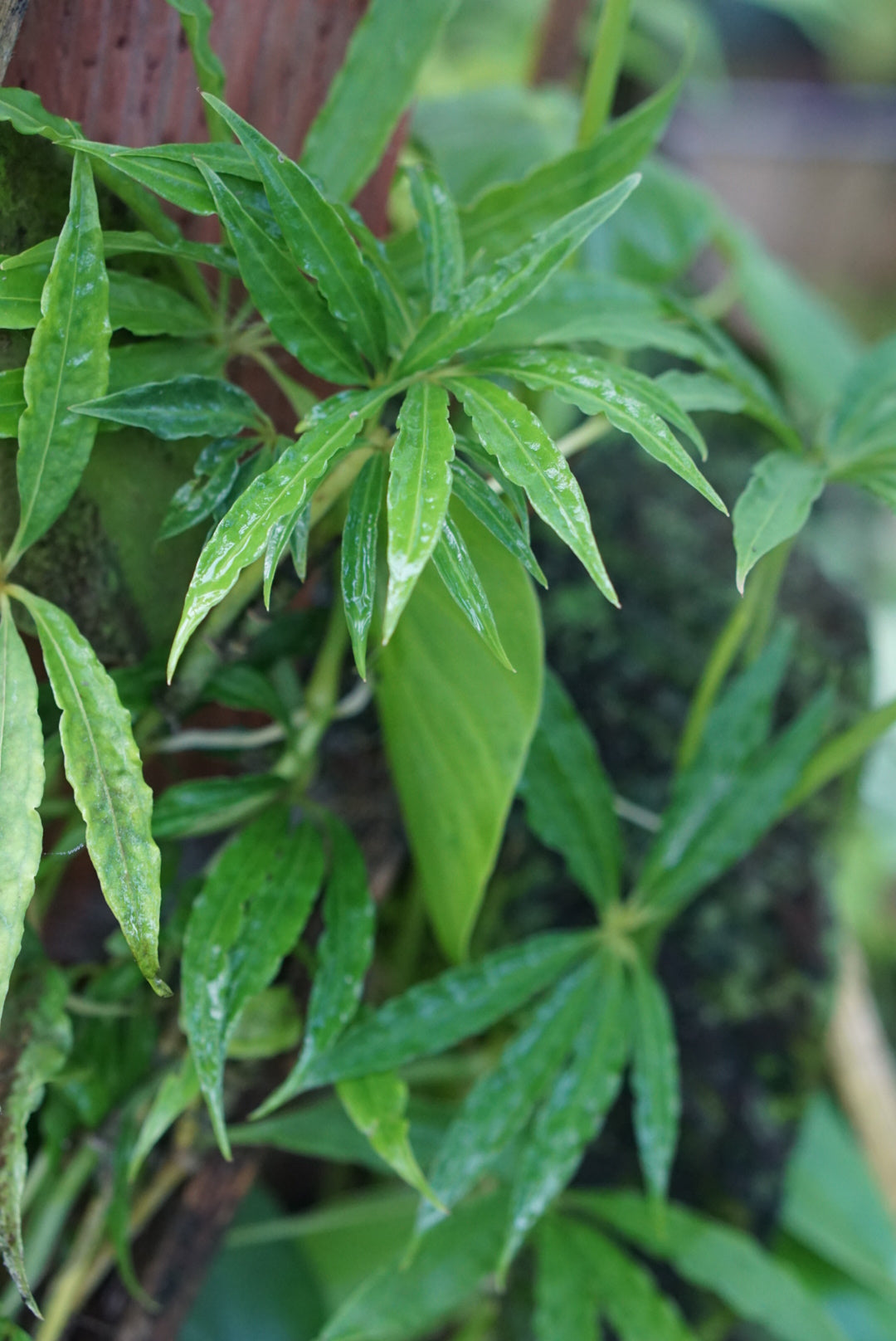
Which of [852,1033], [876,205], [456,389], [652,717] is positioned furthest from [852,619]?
[876,205]

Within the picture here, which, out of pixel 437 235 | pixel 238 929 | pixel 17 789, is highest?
pixel 437 235

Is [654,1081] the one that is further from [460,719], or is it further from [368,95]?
[368,95]

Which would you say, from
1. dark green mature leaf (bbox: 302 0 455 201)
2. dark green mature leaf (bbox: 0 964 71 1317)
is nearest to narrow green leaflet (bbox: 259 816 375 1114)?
dark green mature leaf (bbox: 0 964 71 1317)

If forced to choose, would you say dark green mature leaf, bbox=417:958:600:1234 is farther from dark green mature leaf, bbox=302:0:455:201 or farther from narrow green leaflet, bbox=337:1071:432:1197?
dark green mature leaf, bbox=302:0:455:201

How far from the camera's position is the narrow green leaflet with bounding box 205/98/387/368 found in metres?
0.37

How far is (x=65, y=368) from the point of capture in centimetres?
39

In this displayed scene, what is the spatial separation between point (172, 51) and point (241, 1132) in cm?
61

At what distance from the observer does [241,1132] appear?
62cm

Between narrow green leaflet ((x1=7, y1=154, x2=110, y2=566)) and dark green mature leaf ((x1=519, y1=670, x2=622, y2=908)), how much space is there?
1.03 ft

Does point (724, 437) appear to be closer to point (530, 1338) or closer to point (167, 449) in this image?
point (167, 449)

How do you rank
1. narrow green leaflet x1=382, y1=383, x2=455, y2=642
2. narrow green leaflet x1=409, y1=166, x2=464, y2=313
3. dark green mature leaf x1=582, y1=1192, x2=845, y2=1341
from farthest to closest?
dark green mature leaf x1=582, y1=1192, x2=845, y2=1341 < narrow green leaflet x1=409, y1=166, x2=464, y2=313 < narrow green leaflet x1=382, y1=383, x2=455, y2=642

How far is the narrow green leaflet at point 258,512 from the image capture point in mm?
327

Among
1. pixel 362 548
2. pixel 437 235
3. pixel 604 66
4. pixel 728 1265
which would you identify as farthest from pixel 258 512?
pixel 728 1265

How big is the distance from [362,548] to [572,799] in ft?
1.02
